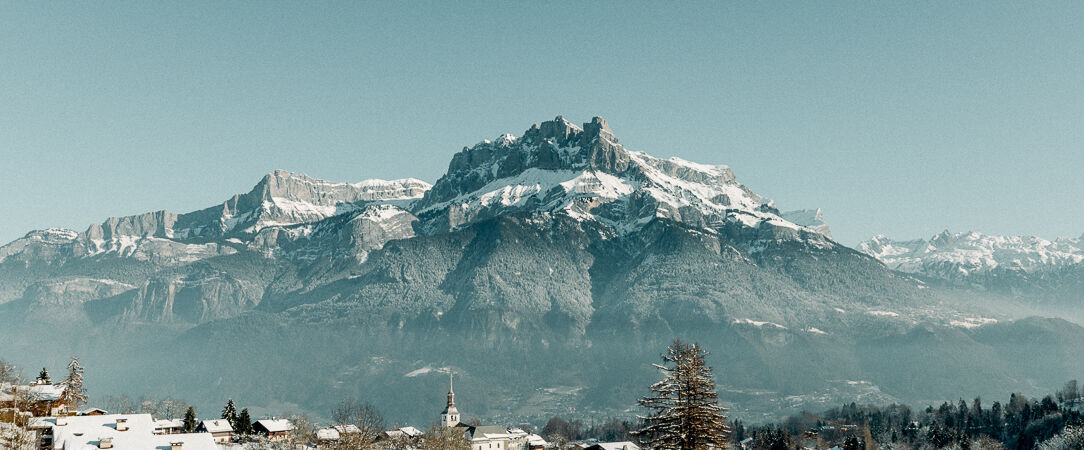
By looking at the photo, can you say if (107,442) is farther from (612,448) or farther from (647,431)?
(612,448)

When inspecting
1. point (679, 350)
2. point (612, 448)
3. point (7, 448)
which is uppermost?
point (679, 350)

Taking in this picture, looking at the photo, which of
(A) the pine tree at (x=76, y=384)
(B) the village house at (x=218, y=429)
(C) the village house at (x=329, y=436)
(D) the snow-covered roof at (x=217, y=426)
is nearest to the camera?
(C) the village house at (x=329, y=436)

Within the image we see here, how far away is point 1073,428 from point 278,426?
6387 inches

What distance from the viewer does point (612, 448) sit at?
7151 inches

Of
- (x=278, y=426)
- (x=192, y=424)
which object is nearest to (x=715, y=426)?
(x=192, y=424)

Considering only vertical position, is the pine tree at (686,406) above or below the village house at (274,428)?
above

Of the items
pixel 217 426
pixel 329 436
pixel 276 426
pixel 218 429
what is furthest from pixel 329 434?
pixel 218 429

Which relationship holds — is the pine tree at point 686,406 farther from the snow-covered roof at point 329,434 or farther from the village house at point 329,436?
the snow-covered roof at point 329,434

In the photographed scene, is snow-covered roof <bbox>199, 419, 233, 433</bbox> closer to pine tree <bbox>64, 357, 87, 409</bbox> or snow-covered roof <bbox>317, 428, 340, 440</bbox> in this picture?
snow-covered roof <bbox>317, 428, 340, 440</bbox>

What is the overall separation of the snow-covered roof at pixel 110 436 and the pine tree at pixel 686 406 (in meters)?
59.9

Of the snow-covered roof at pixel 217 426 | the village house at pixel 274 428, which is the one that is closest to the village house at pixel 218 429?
the snow-covered roof at pixel 217 426

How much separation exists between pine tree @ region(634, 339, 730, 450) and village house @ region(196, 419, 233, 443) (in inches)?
3952

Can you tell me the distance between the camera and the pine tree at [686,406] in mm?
53500

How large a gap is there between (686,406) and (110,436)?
6755cm
